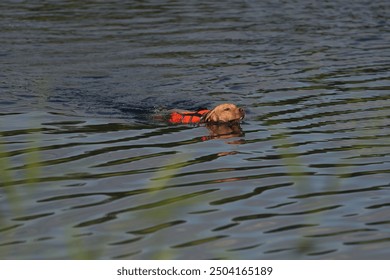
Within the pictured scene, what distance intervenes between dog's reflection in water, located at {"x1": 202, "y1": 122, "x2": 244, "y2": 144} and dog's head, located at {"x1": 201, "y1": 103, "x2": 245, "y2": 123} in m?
0.05

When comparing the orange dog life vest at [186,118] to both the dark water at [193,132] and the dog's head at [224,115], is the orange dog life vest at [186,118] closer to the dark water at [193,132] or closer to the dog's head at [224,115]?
the dog's head at [224,115]

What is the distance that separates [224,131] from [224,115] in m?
0.39

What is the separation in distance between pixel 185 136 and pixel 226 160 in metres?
1.51

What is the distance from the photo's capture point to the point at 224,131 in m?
13.1

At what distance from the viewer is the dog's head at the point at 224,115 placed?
43.9 ft

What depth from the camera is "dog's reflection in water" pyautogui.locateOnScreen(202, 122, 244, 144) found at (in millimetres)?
12766

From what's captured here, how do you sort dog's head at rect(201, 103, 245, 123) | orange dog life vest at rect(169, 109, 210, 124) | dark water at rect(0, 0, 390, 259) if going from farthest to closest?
orange dog life vest at rect(169, 109, 210, 124)
dog's head at rect(201, 103, 245, 123)
dark water at rect(0, 0, 390, 259)

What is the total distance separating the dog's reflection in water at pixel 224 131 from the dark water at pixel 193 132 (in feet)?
0.41

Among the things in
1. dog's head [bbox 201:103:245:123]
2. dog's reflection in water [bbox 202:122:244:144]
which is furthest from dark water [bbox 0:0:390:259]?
dog's head [bbox 201:103:245:123]

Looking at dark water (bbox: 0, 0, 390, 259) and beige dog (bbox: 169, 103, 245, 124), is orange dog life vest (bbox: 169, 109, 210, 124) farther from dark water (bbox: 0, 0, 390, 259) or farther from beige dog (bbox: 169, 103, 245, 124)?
dark water (bbox: 0, 0, 390, 259)

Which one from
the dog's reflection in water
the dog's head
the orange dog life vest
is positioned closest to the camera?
the dog's reflection in water

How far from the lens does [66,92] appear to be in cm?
1582

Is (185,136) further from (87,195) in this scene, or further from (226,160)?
(87,195)

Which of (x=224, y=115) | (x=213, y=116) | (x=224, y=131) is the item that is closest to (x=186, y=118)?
(x=213, y=116)
